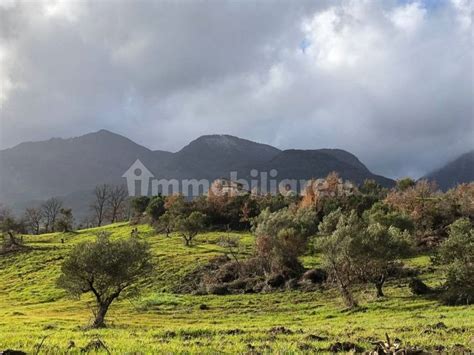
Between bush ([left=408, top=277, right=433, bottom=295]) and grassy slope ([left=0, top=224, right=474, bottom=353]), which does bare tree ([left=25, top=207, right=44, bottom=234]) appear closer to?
grassy slope ([left=0, top=224, right=474, bottom=353])

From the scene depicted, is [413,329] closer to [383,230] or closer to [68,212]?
[383,230]

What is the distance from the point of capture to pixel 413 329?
25.3 metres

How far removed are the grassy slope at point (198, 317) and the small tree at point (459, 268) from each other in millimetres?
3484

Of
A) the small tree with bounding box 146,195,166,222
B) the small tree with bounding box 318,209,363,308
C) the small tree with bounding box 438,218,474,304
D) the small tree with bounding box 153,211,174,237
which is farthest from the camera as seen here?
the small tree with bounding box 146,195,166,222

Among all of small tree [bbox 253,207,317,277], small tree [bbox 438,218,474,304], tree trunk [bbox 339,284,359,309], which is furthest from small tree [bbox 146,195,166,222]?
small tree [bbox 438,218,474,304]

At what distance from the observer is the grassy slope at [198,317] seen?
20266 mm

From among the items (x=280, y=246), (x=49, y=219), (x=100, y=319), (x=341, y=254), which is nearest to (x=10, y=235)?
(x=280, y=246)

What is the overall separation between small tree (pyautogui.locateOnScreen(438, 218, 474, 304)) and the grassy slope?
3.48 metres

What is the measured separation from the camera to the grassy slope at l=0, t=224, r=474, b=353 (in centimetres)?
2027

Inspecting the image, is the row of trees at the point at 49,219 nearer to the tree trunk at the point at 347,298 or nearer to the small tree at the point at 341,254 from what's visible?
the small tree at the point at 341,254

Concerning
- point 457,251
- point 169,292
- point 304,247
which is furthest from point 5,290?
point 457,251

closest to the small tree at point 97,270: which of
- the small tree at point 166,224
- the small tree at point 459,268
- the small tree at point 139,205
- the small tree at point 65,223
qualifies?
the small tree at point 459,268

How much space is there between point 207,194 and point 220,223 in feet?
43.2

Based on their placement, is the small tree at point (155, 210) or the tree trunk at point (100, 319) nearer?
the tree trunk at point (100, 319)
